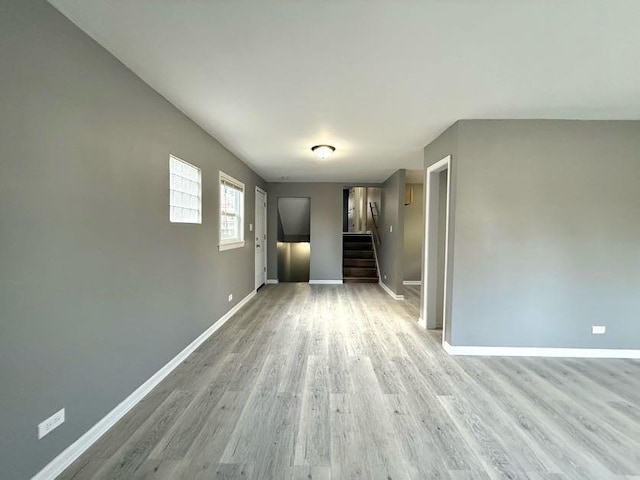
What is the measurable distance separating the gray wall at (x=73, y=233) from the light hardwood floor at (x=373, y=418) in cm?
40

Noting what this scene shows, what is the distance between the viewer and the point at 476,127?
295cm

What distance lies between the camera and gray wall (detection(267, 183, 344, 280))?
6902 millimetres

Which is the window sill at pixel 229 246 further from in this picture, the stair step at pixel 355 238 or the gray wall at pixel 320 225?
the stair step at pixel 355 238

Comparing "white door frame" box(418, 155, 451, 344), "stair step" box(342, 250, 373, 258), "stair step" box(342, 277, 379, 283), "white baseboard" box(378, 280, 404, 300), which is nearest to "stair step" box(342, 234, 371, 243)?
"stair step" box(342, 250, 373, 258)

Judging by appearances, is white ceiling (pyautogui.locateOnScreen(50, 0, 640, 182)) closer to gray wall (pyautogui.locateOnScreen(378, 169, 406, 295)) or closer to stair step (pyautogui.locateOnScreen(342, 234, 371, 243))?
gray wall (pyautogui.locateOnScreen(378, 169, 406, 295))

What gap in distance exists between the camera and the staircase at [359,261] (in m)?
7.34

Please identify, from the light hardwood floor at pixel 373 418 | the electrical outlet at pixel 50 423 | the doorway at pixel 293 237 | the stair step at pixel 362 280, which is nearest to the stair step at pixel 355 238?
the doorway at pixel 293 237

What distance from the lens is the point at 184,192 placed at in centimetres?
298

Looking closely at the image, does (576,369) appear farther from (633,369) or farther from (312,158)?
(312,158)

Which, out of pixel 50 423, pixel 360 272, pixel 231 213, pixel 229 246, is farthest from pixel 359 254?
pixel 50 423

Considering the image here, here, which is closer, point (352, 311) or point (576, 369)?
point (576, 369)

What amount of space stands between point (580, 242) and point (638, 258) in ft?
2.04

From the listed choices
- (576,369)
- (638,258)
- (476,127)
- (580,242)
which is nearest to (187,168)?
(476,127)

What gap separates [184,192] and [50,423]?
2.10 metres
